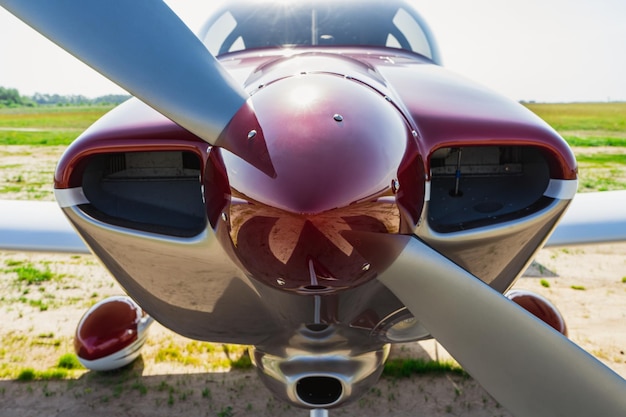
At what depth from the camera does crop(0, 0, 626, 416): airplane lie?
1.46 metres

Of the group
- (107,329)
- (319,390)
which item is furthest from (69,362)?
(319,390)

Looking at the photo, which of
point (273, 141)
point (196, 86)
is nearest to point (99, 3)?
point (196, 86)

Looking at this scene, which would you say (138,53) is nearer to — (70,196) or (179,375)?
(70,196)

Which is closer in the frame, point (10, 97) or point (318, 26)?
point (318, 26)

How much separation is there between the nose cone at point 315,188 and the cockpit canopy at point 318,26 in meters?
1.91

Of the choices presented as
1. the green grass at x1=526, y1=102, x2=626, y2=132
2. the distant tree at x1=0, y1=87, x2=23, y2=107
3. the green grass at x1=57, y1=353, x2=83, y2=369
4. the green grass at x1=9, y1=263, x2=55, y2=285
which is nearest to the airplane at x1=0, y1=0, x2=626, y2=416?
the green grass at x1=57, y1=353, x2=83, y2=369

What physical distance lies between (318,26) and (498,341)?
2.52 meters

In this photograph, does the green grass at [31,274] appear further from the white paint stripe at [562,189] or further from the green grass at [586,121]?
the green grass at [586,121]

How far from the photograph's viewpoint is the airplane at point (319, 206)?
146cm

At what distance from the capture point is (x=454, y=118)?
200 cm

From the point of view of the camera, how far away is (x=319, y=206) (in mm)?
1355

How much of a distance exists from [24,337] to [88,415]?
1.43 metres

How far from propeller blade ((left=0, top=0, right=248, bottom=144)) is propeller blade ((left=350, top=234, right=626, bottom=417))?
640 millimetres

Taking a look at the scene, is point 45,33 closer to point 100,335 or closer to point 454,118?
point 454,118
